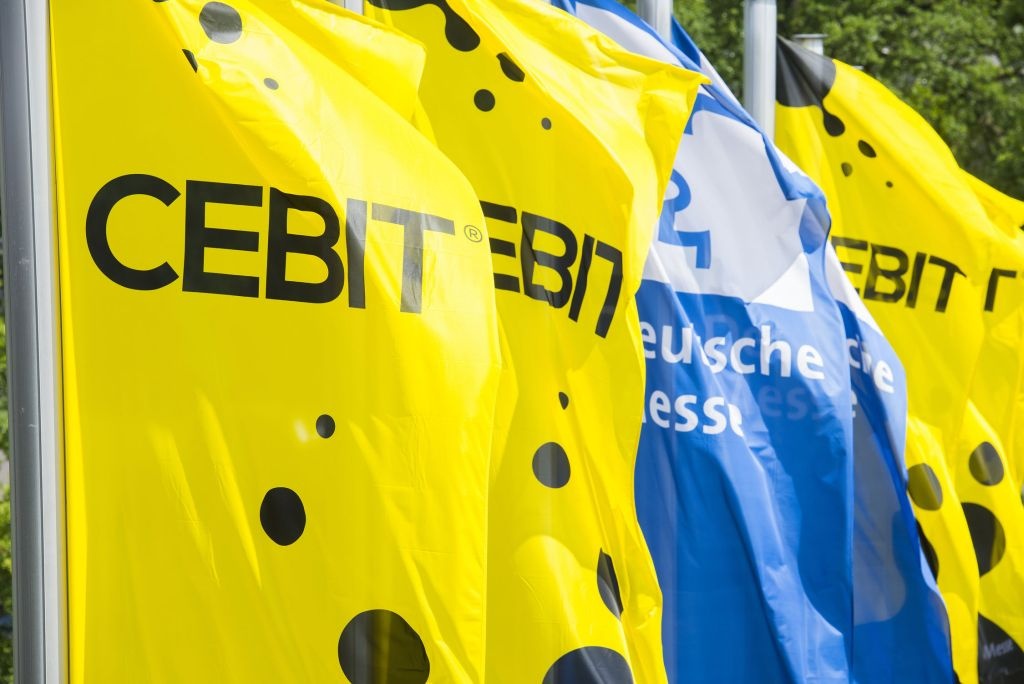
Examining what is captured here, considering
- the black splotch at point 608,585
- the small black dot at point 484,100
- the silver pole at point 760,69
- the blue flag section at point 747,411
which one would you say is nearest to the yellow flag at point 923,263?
the silver pole at point 760,69

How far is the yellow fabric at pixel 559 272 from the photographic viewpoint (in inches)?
239

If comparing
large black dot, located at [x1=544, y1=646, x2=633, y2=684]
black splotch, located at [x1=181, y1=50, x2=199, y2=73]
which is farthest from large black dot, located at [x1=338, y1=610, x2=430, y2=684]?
black splotch, located at [x1=181, y1=50, x2=199, y2=73]

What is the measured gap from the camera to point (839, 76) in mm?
8922

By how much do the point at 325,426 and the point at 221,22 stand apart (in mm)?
1196

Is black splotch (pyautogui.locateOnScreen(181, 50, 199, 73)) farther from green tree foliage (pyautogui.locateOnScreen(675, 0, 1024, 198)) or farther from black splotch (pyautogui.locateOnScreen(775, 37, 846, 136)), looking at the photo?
green tree foliage (pyautogui.locateOnScreen(675, 0, 1024, 198))

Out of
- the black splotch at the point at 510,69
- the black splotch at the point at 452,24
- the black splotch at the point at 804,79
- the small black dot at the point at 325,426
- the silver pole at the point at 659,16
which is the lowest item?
the small black dot at the point at 325,426

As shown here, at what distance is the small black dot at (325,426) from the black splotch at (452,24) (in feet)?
6.58

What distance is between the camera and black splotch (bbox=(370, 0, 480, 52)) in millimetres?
6215

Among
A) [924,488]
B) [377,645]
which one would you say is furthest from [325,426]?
[924,488]

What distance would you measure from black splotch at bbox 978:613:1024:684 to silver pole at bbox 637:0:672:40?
365cm

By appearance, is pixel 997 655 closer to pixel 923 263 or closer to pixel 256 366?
pixel 923 263

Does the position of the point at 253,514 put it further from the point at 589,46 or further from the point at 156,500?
the point at 589,46

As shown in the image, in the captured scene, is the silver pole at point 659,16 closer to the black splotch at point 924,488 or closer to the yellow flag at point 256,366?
the black splotch at point 924,488

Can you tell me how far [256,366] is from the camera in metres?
4.68
